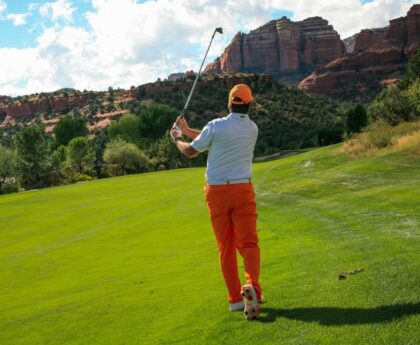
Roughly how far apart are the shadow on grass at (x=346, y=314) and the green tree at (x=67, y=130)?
102m

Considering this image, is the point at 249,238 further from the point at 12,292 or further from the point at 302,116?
the point at 302,116

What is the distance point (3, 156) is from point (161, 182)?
46866 mm

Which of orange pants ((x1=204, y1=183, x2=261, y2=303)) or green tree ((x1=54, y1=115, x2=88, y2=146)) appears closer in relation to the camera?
orange pants ((x1=204, y1=183, x2=261, y2=303))

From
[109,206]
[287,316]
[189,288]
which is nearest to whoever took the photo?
[287,316]

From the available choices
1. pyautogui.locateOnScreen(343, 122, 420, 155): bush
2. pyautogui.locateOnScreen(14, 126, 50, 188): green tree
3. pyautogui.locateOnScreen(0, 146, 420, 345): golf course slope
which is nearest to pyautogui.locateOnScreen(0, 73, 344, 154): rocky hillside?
pyautogui.locateOnScreen(14, 126, 50, 188): green tree

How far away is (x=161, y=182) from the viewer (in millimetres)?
39250

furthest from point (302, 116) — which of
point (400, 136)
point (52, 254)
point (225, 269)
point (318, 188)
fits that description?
point (225, 269)

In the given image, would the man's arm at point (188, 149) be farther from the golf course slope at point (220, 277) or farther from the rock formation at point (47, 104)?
the rock formation at point (47, 104)

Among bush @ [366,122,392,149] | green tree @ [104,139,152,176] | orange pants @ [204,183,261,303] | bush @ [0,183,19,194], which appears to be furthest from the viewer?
green tree @ [104,139,152,176]

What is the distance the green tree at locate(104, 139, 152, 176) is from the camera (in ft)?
244

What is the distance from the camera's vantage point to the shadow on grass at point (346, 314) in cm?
542

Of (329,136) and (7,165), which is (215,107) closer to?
(329,136)

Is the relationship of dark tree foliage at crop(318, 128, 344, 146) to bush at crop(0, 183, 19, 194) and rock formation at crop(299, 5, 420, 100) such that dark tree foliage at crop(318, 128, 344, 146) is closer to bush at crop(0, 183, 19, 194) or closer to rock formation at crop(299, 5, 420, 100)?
bush at crop(0, 183, 19, 194)

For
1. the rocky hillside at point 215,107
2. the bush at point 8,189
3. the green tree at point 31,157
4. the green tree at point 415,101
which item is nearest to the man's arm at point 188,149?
the green tree at point 415,101
